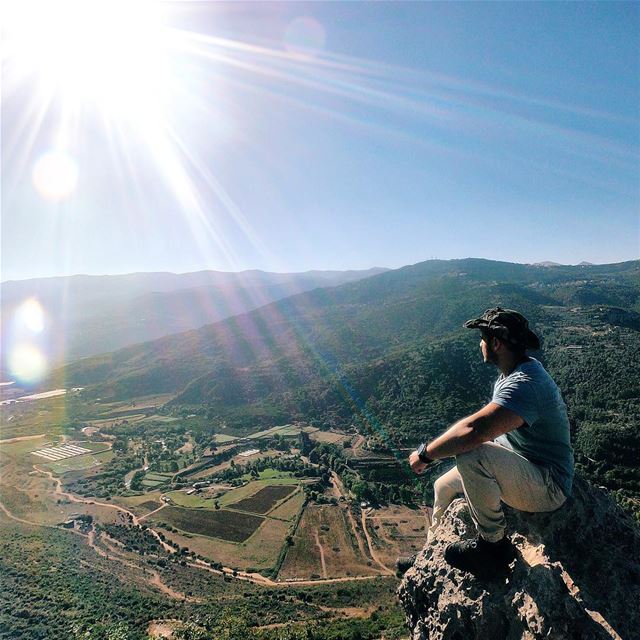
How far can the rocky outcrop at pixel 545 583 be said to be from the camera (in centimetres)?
367

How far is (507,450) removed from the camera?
3.93 meters

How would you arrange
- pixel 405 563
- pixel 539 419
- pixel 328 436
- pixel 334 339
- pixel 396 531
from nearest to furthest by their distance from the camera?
pixel 539 419 < pixel 405 563 < pixel 396 531 < pixel 328 436 < pixel 334 339

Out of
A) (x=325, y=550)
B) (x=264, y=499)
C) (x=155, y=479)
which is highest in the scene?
(x=325, y=550)

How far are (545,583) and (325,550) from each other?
139ft

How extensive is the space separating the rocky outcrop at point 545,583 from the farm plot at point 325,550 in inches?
1446

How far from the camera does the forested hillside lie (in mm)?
53406

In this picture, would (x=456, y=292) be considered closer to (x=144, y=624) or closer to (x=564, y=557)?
(x=144, y=624)

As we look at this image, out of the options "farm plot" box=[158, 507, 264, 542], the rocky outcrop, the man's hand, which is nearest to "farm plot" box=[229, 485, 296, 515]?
"farm plot" box=[158, 507, 264, 542]

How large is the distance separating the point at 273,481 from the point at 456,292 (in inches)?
4172

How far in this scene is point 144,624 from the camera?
86.3 feet

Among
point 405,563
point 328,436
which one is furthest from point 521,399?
point 328,436

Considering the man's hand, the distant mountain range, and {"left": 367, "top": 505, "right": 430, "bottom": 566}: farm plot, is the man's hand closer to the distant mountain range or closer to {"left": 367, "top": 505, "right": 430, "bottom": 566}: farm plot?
{"left": 367, "top": 505, "right": 430, "bottom": 566}: farm plot

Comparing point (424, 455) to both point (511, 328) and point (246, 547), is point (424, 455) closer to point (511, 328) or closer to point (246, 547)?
point (511, 328)

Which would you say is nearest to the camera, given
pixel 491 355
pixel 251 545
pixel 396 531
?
pixel 491 355
